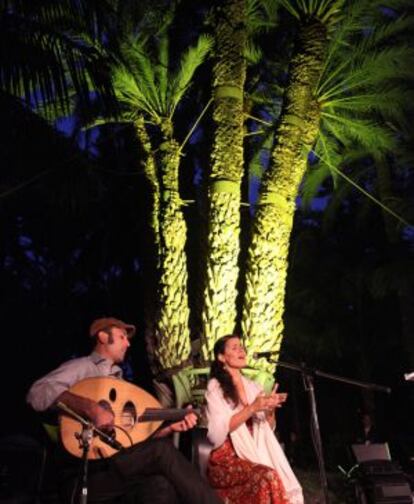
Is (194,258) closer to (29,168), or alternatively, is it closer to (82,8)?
(29,168)

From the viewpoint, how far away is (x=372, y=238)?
81.9 feet

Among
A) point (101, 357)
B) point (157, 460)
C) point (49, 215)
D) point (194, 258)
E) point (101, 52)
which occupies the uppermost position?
point (49, 215)

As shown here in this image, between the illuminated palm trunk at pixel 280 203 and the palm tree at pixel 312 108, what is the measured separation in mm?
14

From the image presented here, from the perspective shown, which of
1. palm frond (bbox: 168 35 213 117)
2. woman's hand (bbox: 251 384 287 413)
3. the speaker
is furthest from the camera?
palm frond (bbox: 168 35 213 117)

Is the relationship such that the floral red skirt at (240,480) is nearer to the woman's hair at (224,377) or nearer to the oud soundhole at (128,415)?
the woman's hair at (224,377)

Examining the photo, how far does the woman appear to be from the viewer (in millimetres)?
5047

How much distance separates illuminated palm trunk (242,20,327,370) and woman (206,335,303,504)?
2.49 meters

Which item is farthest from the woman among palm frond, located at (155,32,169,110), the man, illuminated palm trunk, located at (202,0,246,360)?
palm frond, located at (155,32,169,110)

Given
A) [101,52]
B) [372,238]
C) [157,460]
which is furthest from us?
[372,238]

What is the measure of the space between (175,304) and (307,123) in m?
3.60

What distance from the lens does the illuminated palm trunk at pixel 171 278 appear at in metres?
8.92

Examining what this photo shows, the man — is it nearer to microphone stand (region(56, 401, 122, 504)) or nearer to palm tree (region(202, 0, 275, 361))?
microphone stand (region(56, 401, 122, 504))

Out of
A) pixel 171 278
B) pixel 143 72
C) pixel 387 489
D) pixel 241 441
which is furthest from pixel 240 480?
pixel 143 72

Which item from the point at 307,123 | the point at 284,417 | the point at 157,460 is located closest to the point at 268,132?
the point at 307,123
